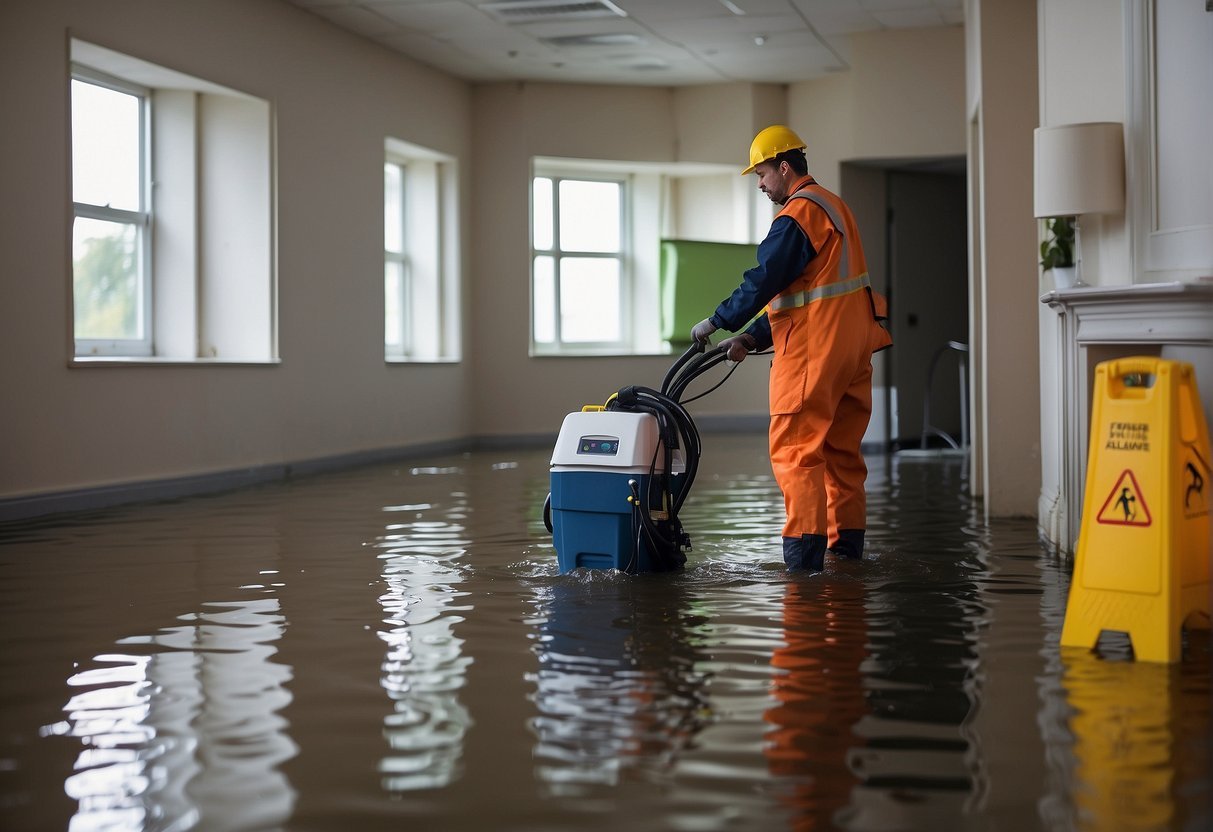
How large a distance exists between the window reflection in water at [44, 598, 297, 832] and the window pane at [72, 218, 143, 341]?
4.11 m

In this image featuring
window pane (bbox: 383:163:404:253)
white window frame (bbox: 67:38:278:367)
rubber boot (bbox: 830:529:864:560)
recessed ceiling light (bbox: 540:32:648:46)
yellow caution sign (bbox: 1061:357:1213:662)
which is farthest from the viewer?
window pane (bbox: 383:163:404:253)

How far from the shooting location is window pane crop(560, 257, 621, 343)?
38.9ft

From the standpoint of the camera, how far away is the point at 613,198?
12.1 metres

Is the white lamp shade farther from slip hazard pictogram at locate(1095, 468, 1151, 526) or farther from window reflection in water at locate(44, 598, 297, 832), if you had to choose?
window reflection in water at locate(44, 598, 297, 832)

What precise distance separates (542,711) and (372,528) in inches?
126

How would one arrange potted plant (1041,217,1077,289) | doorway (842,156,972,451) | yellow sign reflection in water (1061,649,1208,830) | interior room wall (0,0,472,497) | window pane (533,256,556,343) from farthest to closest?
window pane (533,256,556,343), doorway (842,156,972,451), interior room wall (0,0,472,497), potted plant (1041,217,1077,289), yellow sign reflection in water (1061,649,1208,830)

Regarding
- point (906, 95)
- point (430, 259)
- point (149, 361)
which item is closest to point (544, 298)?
point (430, 259)

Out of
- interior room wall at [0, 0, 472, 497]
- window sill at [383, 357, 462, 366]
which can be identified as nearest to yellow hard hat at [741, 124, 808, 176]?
interior room wall at [0, 0, 472, 497]

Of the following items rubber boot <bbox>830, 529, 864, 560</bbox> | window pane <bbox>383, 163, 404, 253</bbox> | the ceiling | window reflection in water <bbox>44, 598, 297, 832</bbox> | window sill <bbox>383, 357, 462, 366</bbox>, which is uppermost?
the ceiling

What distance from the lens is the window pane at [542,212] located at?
38.4 feet

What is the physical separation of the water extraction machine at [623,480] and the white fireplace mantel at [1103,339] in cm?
105

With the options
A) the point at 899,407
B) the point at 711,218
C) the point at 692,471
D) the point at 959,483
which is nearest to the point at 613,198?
the point at 711,218

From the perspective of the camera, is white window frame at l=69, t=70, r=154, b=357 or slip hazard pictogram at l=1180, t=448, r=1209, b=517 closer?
slip hazard pictogram at l=1180, t=448, r=1209, b=517

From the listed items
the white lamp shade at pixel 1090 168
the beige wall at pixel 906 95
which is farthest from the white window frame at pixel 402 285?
the white lamp shade at pixel 1090 168
